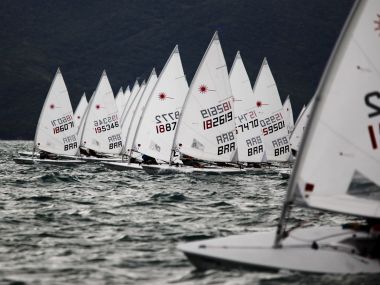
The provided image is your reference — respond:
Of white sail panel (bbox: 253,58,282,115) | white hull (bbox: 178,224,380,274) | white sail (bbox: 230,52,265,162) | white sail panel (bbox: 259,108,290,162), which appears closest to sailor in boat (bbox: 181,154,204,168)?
white sail (bbox: 230,52,265,162)

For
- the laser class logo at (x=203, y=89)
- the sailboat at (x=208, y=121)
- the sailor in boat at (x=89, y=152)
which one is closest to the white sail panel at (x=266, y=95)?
the sailboat at (x=208, y=121)

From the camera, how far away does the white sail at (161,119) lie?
120ft

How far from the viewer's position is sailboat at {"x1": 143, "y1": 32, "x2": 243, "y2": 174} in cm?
3344

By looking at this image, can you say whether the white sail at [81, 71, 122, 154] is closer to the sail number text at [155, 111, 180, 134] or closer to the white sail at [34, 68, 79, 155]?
the white sail at [34, 68, 79, 155]

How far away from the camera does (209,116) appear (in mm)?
33719

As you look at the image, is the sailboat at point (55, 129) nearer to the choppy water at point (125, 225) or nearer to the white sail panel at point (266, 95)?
the white sail panel at point (266, 95)

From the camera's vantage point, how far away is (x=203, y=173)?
109 feet

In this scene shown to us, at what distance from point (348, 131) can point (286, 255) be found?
204 centimetres

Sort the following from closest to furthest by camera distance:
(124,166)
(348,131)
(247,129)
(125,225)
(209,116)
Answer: (348,131), (125,225), (209,116), (124,166), (247,129)

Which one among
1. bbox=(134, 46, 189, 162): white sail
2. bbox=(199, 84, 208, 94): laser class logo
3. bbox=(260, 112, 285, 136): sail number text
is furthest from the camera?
bbox=(260, 112, 285, 136): sail number text

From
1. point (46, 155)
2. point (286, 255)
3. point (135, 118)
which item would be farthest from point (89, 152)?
point (286, 255)

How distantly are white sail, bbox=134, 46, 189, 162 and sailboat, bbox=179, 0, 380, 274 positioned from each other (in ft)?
82.8

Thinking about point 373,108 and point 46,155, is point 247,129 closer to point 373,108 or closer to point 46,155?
point 46,155

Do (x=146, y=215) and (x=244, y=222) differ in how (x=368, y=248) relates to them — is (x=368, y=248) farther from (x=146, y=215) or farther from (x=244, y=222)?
(x=146, y=215)
